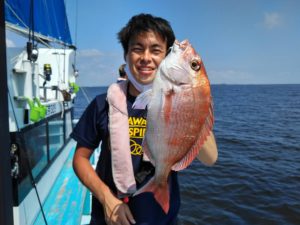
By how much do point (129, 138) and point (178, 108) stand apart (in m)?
0.46

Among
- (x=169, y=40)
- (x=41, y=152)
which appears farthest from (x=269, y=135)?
(x=169, y=40)

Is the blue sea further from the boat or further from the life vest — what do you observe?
the life vest

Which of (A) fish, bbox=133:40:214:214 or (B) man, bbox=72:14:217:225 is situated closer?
(A) fish, bbox=133:40:214:214

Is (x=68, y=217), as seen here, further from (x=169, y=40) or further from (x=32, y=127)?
(x=169, y=40)

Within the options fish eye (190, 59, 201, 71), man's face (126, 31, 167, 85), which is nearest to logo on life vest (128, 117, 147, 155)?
man's face (126, 31, 167, 85)

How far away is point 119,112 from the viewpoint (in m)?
1.88

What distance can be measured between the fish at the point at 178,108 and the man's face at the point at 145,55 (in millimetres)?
229

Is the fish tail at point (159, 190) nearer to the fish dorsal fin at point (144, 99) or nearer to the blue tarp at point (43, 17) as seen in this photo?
the fish dorsal fin at point (144, 99)

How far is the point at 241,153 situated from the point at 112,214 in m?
12.2

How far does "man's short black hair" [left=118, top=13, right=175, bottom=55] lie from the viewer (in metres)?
1.92

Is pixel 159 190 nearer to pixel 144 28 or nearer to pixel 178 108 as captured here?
pixel 178 108

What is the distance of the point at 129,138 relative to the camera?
191cm

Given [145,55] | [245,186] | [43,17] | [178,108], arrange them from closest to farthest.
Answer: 1. [178,108]
2. [145,55]
3. [43,17]
4. [245,186]

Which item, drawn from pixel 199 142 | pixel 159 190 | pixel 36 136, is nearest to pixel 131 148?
Result: pixel 159 190
